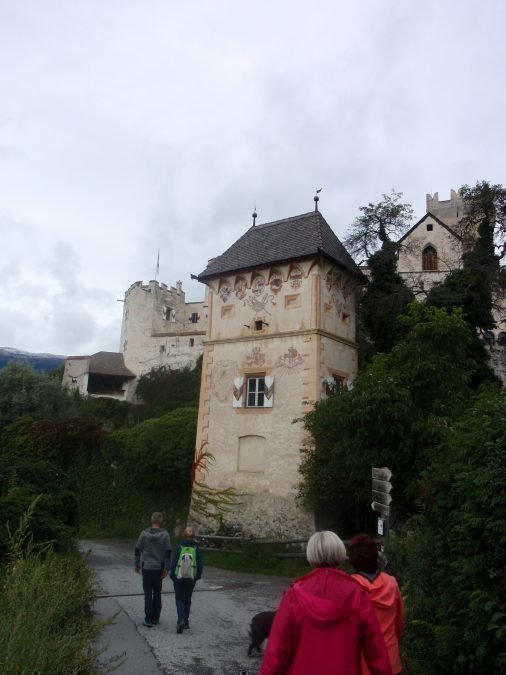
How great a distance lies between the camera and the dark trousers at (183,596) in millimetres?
8719

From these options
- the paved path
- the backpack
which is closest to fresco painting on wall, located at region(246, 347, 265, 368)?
the paved path

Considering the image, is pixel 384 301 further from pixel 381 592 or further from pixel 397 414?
pixel 381 592

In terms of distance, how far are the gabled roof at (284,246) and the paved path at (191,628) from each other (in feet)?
36.9

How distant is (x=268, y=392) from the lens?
67.4 feet

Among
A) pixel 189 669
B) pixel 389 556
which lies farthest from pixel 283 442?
pixel 189 669

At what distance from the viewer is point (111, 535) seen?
2267 centimetres

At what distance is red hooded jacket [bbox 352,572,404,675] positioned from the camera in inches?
172

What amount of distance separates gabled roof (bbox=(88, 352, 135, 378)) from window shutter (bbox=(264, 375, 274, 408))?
35.9m

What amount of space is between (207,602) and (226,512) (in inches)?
339

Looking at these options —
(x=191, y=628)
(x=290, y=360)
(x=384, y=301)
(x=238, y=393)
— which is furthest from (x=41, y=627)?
(x=384, y=301)

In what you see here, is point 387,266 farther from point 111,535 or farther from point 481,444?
point 481,444

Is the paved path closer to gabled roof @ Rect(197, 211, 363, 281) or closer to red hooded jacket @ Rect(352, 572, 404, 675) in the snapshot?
red hooded jacket @ Rect(352, 572, 404, 675)

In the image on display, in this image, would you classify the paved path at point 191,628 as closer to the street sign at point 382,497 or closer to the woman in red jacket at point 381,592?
the woman in red jacket at point 381,592

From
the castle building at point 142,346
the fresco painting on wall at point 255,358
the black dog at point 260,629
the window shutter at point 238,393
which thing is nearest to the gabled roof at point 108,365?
the castle building at point 142,346
